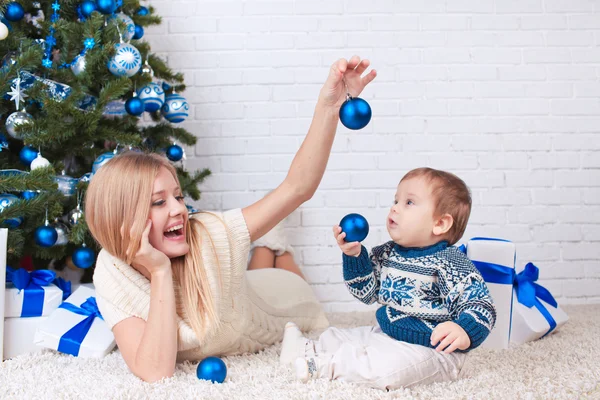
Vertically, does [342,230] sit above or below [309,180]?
below

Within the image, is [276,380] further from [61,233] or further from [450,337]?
[61,233]

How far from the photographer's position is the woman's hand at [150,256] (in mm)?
1373

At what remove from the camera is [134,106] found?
197 cm

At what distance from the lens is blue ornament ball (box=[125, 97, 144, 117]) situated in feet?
6.48

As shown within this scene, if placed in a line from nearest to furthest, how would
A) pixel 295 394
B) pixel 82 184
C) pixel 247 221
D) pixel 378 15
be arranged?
pixel 295 394 < pixel 247 221 < pixel 82 184 < pixel 378 15

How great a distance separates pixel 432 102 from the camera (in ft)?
8.37

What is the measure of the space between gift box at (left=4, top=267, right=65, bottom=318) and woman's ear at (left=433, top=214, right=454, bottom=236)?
116 cm

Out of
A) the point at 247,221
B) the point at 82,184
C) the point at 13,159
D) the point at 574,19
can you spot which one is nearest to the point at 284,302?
the point at 247,221

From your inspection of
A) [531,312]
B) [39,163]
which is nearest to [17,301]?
[39,163]

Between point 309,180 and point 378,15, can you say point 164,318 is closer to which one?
point 309,180

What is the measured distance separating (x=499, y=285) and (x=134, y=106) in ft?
4.29

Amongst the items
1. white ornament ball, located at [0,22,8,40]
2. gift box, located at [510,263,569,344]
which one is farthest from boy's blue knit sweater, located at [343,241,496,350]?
white ornament ball, located at [0,22,8,40]

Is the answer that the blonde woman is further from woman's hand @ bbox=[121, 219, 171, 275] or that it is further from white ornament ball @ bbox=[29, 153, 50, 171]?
white ornament ball @ bbox=[29, 153, 50, 171]

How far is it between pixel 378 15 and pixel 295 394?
1.77 meters
